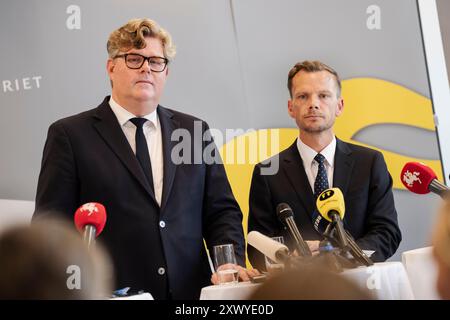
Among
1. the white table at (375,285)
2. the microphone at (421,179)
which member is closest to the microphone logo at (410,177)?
the microphone at (421,179)

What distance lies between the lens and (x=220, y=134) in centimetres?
478

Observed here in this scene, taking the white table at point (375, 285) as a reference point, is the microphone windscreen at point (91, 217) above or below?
above

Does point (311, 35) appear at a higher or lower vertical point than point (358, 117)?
higher

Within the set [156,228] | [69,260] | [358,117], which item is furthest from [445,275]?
[358,117]

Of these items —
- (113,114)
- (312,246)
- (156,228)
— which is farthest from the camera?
(113,114)

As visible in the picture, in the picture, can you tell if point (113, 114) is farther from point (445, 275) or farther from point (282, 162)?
point (445, 275)

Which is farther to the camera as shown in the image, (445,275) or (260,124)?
(260,124)

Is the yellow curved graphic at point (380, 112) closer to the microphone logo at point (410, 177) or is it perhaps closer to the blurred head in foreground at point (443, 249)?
the microphone logo at point (410, 177)

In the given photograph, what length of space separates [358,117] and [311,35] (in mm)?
727

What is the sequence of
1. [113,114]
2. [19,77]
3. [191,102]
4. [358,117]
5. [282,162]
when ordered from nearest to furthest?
[113,114], [282,162], [19,77], [191,102], [358,117]

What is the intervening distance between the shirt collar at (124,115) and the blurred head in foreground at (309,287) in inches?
94.7

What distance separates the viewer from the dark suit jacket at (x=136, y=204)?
121 inches

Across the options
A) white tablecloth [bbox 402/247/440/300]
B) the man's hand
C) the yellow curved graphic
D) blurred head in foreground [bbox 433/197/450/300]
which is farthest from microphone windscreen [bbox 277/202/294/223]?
the yellow curved graphic

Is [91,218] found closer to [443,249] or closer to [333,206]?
[333,206]
